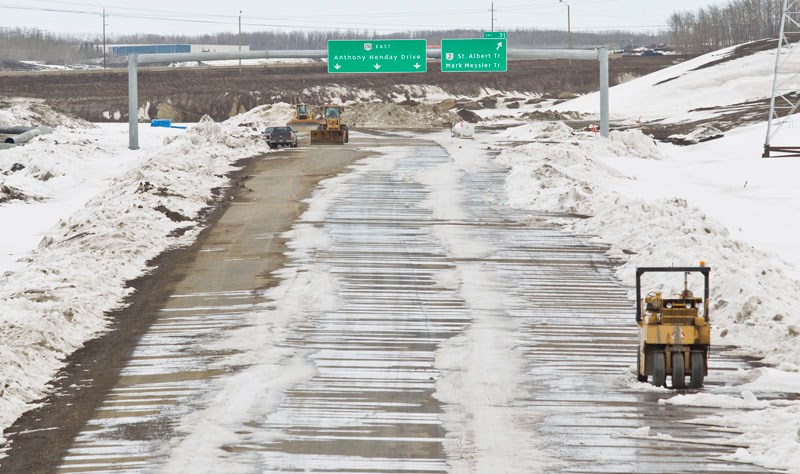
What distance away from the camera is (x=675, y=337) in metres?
13.6

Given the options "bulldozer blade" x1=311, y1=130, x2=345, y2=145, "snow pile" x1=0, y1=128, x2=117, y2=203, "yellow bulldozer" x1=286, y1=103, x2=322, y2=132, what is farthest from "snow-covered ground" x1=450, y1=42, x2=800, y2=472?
"snow pile" x1=0, y1=128, x2=117, y2=203

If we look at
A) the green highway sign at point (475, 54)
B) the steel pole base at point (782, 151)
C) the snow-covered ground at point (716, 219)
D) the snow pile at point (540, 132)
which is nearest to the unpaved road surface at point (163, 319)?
the snow-covered ground at point (716, 219)

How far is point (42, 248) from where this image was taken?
86.0ft

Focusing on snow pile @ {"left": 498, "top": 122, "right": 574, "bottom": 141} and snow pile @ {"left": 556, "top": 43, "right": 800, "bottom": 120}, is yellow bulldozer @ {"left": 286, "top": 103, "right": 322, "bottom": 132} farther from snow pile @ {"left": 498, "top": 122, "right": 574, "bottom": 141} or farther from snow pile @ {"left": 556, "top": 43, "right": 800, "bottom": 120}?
snow pile @ {"left": 556, "top": 43, "right": 800, "bottom": 120}

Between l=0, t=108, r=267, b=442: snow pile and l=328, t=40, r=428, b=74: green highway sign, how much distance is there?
2552 centimetres

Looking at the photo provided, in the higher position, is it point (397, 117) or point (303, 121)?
point (397, 117)

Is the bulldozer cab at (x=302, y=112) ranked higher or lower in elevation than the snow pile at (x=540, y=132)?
higher

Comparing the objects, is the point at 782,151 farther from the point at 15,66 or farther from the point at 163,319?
the point at 15,66

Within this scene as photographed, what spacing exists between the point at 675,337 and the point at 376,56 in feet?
178

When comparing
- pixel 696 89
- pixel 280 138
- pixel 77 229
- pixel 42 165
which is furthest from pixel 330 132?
pixel 696 89

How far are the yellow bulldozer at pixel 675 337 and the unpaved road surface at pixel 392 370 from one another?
0.34 metres

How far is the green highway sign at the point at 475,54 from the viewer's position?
214 ft

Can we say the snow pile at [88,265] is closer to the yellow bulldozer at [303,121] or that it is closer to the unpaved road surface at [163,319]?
the unpaved road surface at [163,319]

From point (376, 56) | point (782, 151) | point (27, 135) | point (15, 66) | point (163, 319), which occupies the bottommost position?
point (163, 319)
